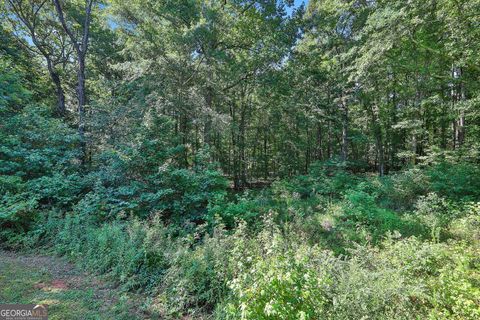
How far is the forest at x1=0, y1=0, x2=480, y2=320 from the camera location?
274 centimetres

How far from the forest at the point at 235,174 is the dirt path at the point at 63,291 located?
1.2 inches

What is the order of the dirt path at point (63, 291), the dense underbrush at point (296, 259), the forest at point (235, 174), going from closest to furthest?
the dense underbrush at point (296, 259)
the dirt path at point (63, 291)
the forest at point (235, 174)

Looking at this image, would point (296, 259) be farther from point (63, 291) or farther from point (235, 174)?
point (235, 174)

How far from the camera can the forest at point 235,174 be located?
274 cm

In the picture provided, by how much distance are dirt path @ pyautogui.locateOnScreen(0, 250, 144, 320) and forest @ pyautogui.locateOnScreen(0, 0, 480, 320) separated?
31 millimetres

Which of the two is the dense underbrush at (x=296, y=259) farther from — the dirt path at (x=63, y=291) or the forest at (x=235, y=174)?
the dirt path at (x=63, y=291)

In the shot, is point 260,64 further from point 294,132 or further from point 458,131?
point 458,131

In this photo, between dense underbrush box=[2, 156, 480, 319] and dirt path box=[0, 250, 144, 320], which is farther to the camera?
dirt path box=[0, 250, 144, 320]

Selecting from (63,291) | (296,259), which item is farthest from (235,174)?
(296,259)

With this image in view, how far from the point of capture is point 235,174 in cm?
1328

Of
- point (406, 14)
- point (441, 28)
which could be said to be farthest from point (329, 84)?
point (406, 14)

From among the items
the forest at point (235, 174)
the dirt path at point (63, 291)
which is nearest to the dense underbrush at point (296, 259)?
the forest at point (235, 174)

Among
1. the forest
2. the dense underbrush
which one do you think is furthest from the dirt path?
the dense underbrush

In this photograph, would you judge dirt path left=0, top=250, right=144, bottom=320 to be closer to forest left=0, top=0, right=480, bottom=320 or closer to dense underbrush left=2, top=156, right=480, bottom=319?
forest left=0, top=0, right=480, bottom=320
